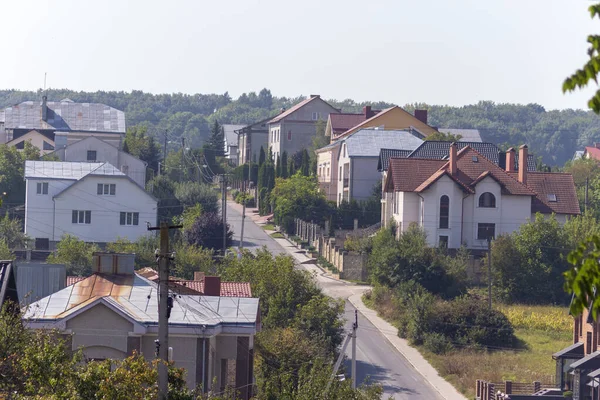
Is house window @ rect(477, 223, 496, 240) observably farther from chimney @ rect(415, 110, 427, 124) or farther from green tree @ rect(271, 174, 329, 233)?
chimney @ rect(415, 110, 427, 124)

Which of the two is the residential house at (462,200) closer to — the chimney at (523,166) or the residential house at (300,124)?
the chimney at (523,166)

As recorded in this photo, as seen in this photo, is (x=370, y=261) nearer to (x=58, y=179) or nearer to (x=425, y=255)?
(x=425, y=255)

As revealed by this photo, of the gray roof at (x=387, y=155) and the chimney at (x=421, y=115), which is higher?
the chimney at (x=421, y=115)

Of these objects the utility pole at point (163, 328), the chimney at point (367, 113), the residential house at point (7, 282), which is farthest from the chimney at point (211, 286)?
the chimney at point (367, 113)

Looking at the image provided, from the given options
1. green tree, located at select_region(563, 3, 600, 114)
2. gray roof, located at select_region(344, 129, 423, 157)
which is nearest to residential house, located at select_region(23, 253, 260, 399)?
green tree, located at select_region(563, 3, 600, 114)

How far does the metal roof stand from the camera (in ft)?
75.2

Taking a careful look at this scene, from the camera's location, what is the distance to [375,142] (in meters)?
72.4

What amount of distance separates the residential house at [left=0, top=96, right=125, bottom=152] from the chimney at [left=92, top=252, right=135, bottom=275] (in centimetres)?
5977

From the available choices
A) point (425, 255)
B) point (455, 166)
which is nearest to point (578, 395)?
point (425, 255)

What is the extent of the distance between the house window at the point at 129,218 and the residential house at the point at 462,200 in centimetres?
1383

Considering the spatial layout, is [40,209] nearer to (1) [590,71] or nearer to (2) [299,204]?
(2) [299,204]

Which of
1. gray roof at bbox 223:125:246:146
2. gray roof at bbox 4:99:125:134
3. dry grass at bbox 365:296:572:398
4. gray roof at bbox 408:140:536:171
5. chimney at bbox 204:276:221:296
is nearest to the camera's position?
chimney at bbox 204:276:221:296

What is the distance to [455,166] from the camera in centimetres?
5859

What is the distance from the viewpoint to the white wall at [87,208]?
59594 millimetres
